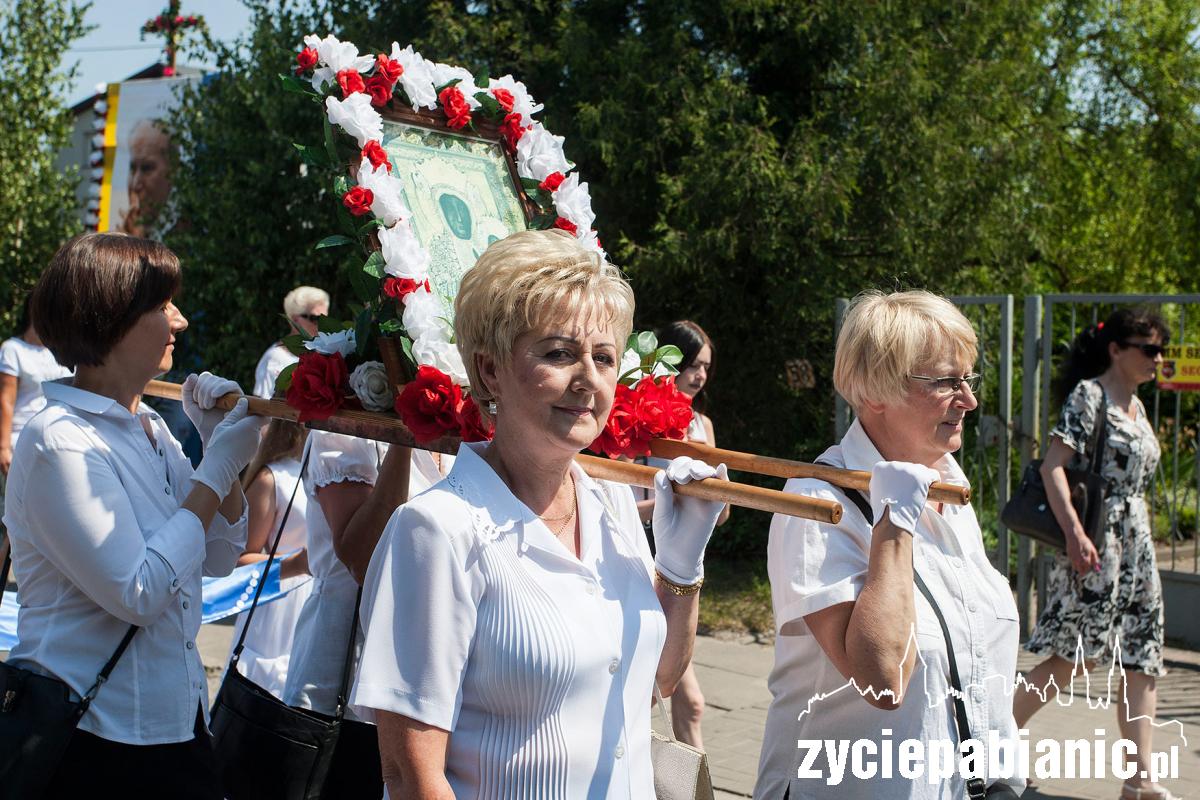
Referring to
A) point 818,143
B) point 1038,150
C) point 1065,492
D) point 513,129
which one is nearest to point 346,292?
point 818,143

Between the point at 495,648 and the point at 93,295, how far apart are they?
142 cm

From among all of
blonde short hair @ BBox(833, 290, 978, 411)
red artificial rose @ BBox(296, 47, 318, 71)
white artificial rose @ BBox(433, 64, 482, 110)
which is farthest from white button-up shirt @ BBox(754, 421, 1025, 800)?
red artificial rose @ BBox(296, 47, 318, 71)

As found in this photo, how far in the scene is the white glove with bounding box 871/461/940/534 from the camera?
230 centimetres

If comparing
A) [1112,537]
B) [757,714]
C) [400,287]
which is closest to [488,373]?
[400,287]

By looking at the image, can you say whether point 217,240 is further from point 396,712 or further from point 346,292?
point 396,712

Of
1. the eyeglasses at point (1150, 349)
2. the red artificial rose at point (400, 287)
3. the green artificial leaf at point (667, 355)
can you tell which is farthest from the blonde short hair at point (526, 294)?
the eyeglasses at point (1150, 349)

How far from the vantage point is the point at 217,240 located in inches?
463

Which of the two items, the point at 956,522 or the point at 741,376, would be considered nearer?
the point at 956,522

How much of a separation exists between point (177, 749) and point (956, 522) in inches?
71.3

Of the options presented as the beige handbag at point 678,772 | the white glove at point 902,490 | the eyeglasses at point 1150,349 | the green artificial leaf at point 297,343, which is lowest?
the beige handbag at point 678,772

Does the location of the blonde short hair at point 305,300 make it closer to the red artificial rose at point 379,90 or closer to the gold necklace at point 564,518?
the red artificial rose at point 379,90

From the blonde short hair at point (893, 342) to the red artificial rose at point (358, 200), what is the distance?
1139mm

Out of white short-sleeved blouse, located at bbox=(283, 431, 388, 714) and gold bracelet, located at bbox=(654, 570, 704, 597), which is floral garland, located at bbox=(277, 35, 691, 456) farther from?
gold bracelet, located at bbox=(654, 570, 704, 597)

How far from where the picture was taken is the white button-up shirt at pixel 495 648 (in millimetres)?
1945
